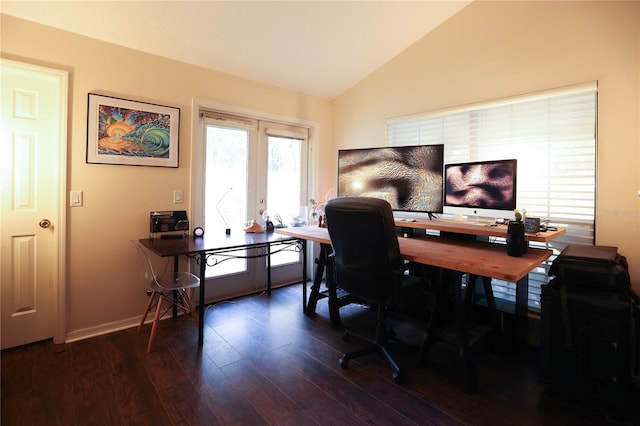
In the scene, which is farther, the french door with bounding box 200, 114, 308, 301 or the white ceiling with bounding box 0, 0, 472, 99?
the french door with bounding box 200, 114, 308, 301

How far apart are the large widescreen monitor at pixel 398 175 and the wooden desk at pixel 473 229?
11cm

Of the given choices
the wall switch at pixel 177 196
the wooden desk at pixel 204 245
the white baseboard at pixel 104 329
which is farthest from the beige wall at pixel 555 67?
the white baseboard at pixel 104 329

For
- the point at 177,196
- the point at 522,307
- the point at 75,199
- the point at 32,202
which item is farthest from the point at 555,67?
the point at 32,202

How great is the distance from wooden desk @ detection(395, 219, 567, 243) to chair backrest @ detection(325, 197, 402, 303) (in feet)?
2.32

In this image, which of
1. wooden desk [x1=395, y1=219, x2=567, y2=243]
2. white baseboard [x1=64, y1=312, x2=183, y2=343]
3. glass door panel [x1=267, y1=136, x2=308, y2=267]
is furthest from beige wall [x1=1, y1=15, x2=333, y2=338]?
wooden desk [x1=395, y1=219, x2=567, y2=243]

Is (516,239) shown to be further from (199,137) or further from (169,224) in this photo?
(199,137)

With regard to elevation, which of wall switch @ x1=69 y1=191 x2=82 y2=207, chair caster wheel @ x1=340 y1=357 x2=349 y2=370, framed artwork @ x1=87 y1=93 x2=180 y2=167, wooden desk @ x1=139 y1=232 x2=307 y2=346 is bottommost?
chair caster wheel @ x1=340 y1=357 x2=349 y2=370

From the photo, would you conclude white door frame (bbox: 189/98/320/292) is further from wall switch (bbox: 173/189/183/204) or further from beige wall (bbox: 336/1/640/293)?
beige wall (bbox: 336/1/640/293)

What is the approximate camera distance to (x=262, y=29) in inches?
103

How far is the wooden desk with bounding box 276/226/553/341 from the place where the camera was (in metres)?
1.62

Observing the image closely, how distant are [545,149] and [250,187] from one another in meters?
2.67

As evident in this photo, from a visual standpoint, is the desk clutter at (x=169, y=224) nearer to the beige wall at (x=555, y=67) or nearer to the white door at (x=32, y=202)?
the white door at (x=32, y=202)

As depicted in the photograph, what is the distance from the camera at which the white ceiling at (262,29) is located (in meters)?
2.22

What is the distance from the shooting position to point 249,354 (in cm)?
226
